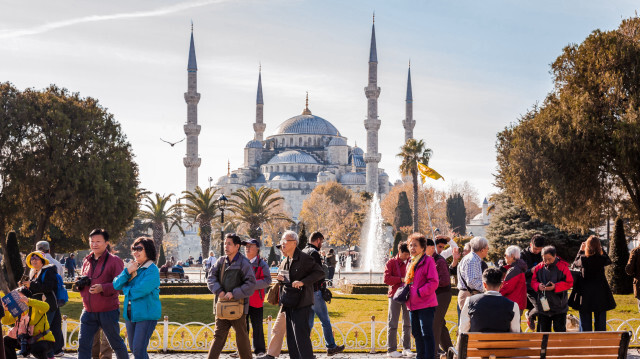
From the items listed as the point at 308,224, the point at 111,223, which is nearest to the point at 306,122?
the point at 308,224

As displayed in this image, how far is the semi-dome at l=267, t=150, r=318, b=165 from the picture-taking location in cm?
10060

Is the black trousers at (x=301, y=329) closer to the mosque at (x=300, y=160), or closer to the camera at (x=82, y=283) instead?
the camera at (x=82, y=283)

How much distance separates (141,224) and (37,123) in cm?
3722

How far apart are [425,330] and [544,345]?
1975 millimetres

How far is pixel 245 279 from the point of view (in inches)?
293

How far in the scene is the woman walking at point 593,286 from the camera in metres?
8.84

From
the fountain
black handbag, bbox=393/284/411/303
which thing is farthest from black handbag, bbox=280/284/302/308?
the fountain

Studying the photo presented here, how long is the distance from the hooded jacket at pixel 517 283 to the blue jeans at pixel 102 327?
4317mm

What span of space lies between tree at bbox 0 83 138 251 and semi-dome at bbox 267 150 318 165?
74023 millimetres

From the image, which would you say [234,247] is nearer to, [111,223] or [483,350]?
[483,350]

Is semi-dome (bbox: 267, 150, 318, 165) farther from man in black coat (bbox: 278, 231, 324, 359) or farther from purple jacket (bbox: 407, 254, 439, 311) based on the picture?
man in black coat (bbox: 278, 231, 324, 359)

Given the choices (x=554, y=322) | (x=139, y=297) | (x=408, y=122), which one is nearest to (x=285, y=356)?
A: (x=139, y=297)

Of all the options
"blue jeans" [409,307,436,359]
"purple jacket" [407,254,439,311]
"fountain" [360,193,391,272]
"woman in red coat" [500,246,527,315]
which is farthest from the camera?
"fountain" [360,193,391,272]

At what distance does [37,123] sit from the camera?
80.8 ft
